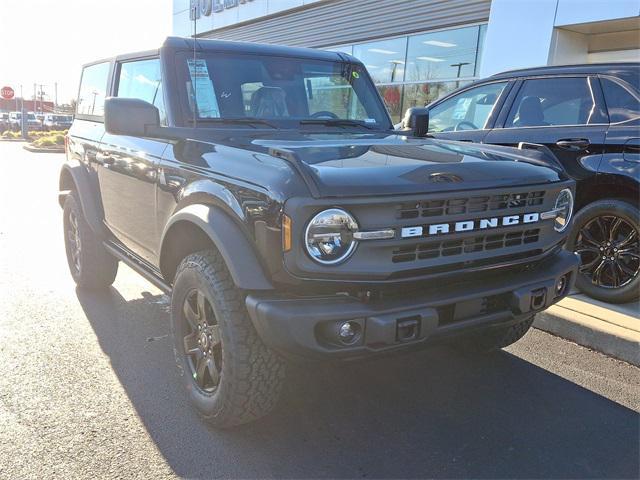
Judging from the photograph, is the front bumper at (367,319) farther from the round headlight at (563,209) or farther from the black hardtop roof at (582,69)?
the black hardtop roof at (582,69)

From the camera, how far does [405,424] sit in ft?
9.13

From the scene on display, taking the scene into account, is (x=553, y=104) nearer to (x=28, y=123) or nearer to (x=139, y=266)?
(x=139, y=266)

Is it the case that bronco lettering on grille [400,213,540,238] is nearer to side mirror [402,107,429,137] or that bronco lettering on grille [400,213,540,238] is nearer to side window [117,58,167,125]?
side mirror [402,107,429,137]

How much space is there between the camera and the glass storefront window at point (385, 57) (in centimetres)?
1267

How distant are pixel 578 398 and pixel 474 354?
0.70 metres

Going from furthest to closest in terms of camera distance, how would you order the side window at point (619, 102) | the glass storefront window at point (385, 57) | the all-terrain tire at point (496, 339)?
the glass storefront window at point (385, 57)
the side window at point (619, 102)
the all-terrain tire at point (496, 339)

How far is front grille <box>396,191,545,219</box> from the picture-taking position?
2.24 metres

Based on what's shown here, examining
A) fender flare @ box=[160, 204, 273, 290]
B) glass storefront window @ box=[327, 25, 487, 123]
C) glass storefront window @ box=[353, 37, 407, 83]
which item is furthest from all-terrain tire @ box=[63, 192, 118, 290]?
glass storefront window @ box=[353, 37, 407, 83]

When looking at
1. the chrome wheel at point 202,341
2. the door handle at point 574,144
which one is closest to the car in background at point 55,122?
the door handle at point 574,144

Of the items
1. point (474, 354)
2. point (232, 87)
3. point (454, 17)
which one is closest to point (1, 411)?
point (232, 87)

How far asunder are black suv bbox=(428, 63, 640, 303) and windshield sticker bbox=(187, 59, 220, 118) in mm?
2645

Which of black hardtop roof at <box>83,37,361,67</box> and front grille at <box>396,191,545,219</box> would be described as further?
black hardtop roof at <box>83,37,361,67</box>

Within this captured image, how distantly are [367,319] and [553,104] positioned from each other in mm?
3439

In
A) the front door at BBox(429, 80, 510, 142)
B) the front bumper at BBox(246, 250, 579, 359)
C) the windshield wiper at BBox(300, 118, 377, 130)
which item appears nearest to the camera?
the front bumper at BBox(246, 250, 579, 359)
